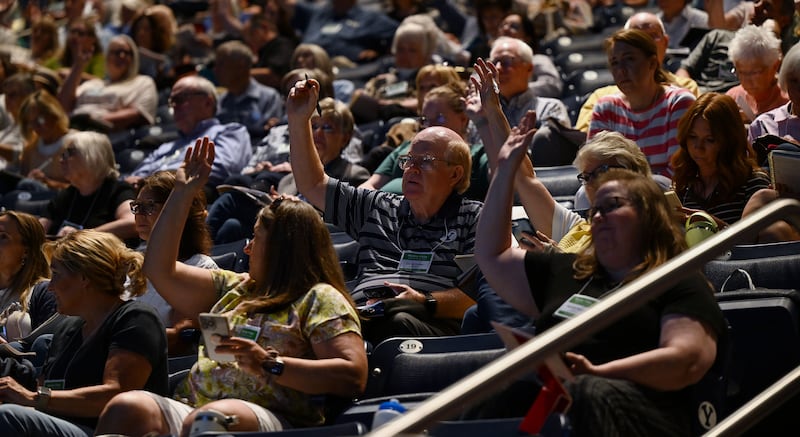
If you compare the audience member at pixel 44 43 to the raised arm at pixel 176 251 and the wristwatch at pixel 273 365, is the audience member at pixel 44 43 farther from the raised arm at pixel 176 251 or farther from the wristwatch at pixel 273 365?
the wristwatch at pixel 273 365

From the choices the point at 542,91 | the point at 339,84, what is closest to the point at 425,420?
the point at 542,91

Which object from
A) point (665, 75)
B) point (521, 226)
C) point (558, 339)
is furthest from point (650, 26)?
point (558, 339)

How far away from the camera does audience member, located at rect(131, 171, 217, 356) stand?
502 centimetres

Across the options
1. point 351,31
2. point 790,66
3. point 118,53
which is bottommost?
point 351,31

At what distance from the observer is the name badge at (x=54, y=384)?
4.43 metres

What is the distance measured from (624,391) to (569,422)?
0.56ft

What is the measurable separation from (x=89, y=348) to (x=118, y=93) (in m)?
5.52

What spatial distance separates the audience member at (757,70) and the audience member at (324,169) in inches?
74.2

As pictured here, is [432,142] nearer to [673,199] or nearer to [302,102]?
[302,102]

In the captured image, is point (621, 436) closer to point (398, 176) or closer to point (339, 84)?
point (398, 176)

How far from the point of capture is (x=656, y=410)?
347 centimetres

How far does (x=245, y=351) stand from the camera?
3.89 metres

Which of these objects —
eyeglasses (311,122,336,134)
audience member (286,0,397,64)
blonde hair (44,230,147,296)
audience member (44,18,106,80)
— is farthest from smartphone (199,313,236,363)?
audience member (286,0,397,64)

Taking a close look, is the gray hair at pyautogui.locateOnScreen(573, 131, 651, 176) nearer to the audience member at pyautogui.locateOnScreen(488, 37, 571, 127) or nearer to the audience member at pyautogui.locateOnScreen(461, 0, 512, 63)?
the audience member at pyautogui.locateOnScreen(488, 37, 571, 127)
